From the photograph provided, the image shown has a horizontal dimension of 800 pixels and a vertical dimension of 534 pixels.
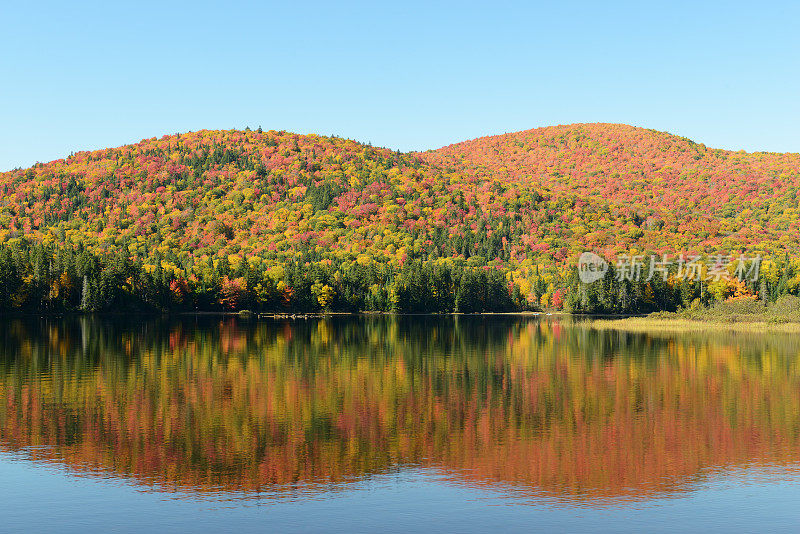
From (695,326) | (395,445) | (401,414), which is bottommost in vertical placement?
(695,326)

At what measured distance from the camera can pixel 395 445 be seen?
120 ft

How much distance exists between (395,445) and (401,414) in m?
7.63

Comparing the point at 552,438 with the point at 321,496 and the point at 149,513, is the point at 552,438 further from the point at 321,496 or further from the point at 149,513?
the point at 149,513

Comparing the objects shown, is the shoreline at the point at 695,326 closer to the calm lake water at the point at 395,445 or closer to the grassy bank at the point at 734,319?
the grassy bank at the point at 734,319

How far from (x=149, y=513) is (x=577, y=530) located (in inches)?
555

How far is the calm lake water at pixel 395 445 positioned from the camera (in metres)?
27.0

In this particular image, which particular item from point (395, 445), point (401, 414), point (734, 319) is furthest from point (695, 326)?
point (395, 445)

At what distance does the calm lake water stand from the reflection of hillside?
174mm

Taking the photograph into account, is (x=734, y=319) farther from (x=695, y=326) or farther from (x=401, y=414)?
(x=401, y=414)

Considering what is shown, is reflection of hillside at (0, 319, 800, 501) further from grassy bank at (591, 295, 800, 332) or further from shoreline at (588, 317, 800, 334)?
grassy bank at (591, 295, 800, 332)

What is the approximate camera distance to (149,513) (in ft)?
87.8

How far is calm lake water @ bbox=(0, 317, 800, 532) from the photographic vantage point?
1061 inches

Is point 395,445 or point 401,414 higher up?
point 401,414

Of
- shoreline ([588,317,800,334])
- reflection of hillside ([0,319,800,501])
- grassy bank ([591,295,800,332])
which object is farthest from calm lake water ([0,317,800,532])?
grassy bank ([591,295,800,332])
